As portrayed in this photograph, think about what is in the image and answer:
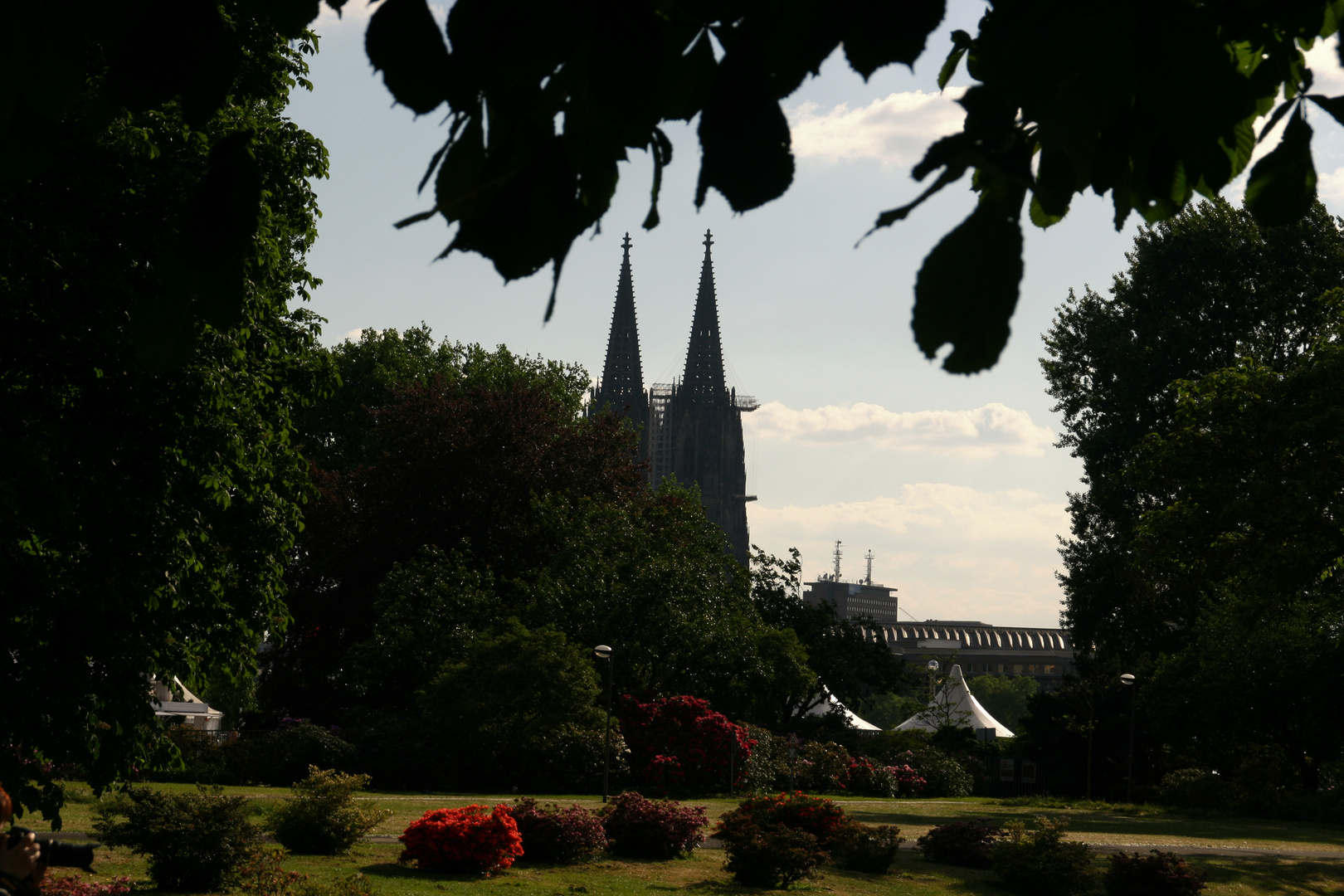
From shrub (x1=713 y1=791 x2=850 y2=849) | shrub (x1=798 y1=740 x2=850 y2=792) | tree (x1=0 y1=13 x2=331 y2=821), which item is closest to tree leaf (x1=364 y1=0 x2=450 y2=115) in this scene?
tree (x1=0 y1=13 x2=331 y2=821)

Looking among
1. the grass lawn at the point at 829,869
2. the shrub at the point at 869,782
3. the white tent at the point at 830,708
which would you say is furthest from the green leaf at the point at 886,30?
the white tent at the point at 830,708

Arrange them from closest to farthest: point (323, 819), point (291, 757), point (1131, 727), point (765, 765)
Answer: point (323, 819) → point (291, 757) → point (765, 765) → point (1131, 727)

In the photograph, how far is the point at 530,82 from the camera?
1760 mm

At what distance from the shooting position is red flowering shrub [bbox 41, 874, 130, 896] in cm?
1152

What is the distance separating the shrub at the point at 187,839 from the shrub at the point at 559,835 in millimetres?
4224

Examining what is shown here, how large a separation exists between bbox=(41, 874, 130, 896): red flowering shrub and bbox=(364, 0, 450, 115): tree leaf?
1184 cm

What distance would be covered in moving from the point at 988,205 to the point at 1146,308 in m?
42.4

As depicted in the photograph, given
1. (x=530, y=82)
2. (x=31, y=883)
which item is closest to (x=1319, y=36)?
(x=530, y=82)

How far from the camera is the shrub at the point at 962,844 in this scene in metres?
18.6

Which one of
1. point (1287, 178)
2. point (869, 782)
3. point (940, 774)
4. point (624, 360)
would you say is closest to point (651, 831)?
point (1287, 178)

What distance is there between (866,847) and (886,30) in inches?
686

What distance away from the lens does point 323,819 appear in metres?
15.9

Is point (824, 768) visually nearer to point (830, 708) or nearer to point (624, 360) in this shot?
point (830, 708)

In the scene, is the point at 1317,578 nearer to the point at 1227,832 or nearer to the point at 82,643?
the point at 1227,832
